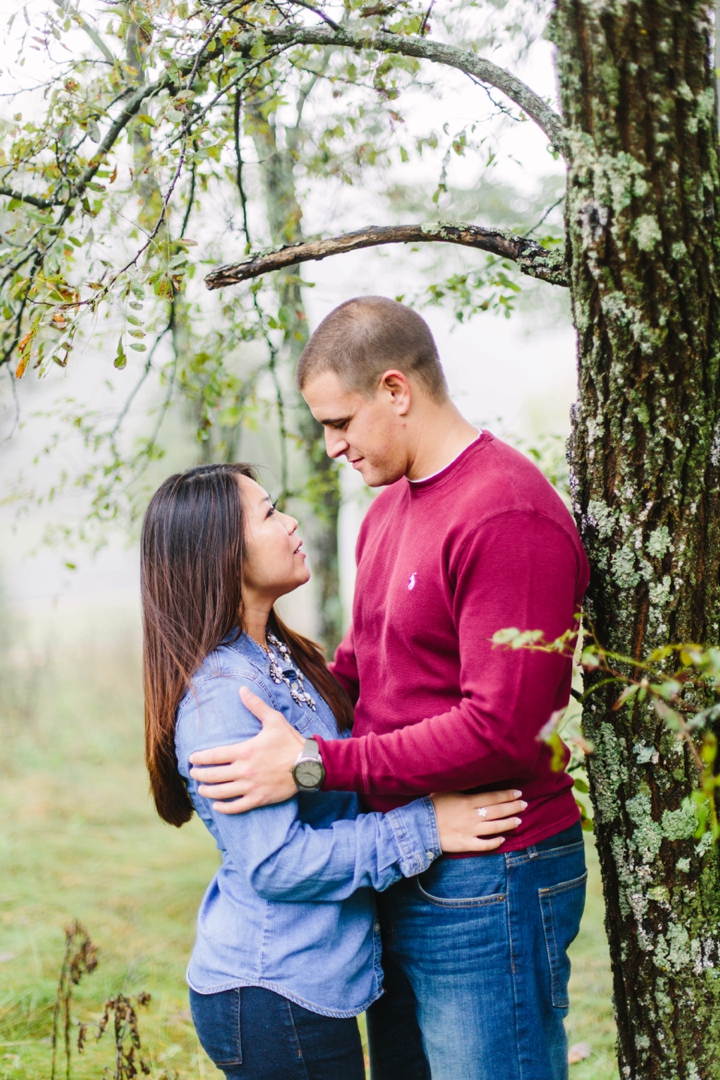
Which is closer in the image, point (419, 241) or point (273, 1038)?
point (273, 1038)

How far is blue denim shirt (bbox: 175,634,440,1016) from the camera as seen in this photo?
5.50ft

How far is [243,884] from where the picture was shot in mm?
1787

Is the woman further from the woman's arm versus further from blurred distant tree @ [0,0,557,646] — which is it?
blurred distant tree @ [0,0,557,646]

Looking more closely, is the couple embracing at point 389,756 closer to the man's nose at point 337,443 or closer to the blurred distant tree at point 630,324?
the man's nose at point 337,443

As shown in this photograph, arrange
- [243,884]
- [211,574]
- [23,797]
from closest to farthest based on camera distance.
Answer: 1. [243,884]
2. [211,574]
3. [23,797]

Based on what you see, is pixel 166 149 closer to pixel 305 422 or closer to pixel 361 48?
pixel 361 48

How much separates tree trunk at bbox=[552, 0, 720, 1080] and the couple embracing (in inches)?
4.6

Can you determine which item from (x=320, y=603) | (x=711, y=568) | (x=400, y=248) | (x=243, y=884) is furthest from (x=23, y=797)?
(x=711, y=568)

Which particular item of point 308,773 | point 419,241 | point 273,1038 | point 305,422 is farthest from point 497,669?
point 305,422

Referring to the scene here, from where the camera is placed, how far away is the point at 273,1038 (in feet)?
5.47

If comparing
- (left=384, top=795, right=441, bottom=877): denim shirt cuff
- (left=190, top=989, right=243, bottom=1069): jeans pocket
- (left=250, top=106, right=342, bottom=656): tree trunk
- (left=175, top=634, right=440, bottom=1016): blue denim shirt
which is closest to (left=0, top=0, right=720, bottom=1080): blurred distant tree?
(left=384, top=795, right=441, bottom=877): denim shirt cuff

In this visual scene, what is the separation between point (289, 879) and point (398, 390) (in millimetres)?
1059

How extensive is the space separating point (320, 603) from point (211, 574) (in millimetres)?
2734

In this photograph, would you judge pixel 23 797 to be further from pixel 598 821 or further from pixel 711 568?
pixel 711 568
